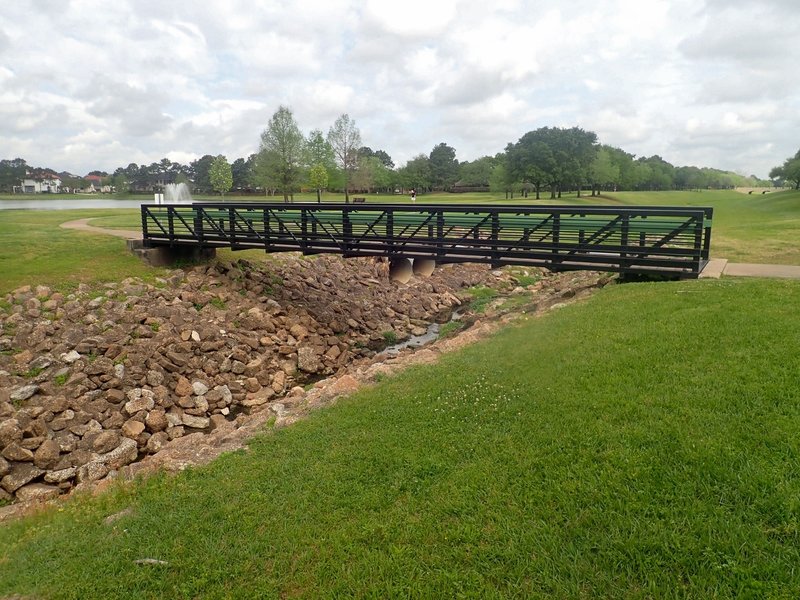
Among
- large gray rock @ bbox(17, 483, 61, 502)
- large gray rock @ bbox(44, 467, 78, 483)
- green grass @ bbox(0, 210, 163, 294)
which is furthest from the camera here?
green grass @ bbox(0, 210, 163, 294)

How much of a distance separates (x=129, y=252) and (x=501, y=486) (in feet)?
62.1

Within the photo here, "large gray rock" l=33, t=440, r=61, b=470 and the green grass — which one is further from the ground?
the green grass

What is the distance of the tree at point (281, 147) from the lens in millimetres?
52062

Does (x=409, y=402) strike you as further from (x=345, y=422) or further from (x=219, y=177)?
(x=219, y=177)

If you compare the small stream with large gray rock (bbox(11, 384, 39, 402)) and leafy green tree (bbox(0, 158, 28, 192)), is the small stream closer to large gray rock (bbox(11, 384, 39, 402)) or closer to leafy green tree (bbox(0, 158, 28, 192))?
large gray rock (bbox(11, 384, 39, 402))

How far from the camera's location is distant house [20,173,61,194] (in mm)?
120000

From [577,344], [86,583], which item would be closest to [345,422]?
[86,583]

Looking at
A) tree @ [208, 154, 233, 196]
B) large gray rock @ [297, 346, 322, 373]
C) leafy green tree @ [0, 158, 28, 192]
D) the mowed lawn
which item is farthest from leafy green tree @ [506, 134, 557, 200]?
leafy green tree @ [0, 158, 28, 192]

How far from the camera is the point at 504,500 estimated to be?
4699mm

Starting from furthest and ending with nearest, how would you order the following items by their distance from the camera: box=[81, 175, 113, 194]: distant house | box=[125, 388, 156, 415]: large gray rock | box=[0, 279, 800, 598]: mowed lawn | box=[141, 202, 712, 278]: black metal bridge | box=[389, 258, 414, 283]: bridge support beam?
box=[81, 175, 113, 194]: distant house < box=[389, 258, 414, 283]: bridge support beam < box=[141, 202, 712, 278]: black metal bridge < box=[125, 388, 156, 415]: large gray rock < box=[0, 279, 800, 598]: mowed lawn

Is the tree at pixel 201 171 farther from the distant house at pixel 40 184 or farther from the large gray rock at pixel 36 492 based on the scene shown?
the large gray rock at pixel 36 492

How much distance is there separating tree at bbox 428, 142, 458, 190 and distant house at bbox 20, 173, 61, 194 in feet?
307

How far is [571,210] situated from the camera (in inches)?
514

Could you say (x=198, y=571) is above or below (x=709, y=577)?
below
